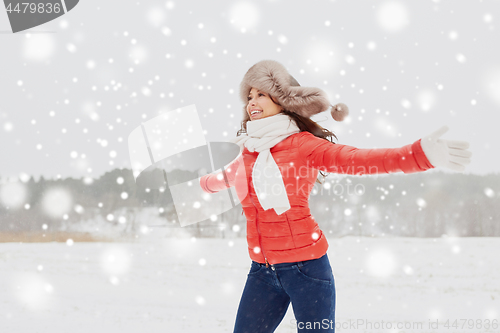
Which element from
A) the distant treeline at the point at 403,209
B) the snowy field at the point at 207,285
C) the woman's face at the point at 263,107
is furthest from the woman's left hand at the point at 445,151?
the distant treeline at the point at 403,209

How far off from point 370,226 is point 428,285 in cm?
257

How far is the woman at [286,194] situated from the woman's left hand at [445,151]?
12 centimetres

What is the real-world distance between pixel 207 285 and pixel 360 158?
374 cm

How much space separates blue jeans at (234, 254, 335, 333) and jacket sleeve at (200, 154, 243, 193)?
→ 54 cm

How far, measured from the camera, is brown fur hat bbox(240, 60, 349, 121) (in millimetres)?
1699

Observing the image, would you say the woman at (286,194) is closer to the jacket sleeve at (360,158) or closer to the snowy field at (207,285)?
the jacket sleeve at (360,158)

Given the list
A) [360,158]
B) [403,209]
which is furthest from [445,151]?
[403,209]

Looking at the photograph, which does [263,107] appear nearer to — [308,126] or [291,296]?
[308,126]

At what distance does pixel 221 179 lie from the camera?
2.01 metres

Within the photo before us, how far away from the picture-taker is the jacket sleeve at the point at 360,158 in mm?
1221

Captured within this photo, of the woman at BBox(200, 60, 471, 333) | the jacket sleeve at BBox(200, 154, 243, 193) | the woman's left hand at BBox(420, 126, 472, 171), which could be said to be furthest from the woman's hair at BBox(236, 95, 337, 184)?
the woman's left hand at BBox(420, 126, 472, 171)

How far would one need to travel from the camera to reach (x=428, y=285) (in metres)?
4.29

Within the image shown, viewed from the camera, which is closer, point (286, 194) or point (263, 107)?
point (286, 194)

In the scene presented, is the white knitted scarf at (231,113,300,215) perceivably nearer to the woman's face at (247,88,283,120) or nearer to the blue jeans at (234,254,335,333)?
the woman's face at (247,88,283,120)
